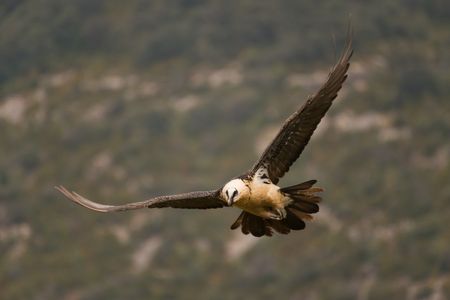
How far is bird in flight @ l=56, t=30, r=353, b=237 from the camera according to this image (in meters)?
18.0

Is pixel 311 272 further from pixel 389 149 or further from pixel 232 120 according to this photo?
pixel 232 120

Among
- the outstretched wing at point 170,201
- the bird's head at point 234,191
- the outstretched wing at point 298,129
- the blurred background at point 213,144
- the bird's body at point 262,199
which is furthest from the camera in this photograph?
the blurred background at point 213,144

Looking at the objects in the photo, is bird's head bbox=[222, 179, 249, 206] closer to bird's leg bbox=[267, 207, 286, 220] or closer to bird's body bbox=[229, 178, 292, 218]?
bird's body bbox=[229, 178, 292, 218]

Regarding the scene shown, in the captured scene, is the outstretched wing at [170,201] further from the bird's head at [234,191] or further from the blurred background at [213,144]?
the blurred background at [213,144]

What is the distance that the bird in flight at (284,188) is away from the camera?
711 inches

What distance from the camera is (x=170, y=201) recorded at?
19.0 meters

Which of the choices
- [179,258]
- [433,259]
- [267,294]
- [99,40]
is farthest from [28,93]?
[433,259]

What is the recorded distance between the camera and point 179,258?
6625 centimetres

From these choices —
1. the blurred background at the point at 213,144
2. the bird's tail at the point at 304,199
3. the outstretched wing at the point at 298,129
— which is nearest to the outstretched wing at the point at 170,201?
the outstretched wing at the point at 298,129

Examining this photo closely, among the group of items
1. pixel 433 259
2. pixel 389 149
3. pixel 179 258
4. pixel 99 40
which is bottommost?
pixel 433 259

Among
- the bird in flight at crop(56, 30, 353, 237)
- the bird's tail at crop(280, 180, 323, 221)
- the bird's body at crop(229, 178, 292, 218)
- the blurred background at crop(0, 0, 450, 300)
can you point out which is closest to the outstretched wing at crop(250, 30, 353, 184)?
the bird in flight at crop(56, 30, 353, 237)

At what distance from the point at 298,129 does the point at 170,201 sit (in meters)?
2.25

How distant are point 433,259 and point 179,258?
44.5 ft

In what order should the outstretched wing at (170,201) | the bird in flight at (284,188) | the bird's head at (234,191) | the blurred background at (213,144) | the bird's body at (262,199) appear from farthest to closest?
the blurred background at (213,144)
the outstretched wing at (170,201)
the bird in flight at (284,188)
the bird's body at (262,199)
the bird's head at (234,191)
